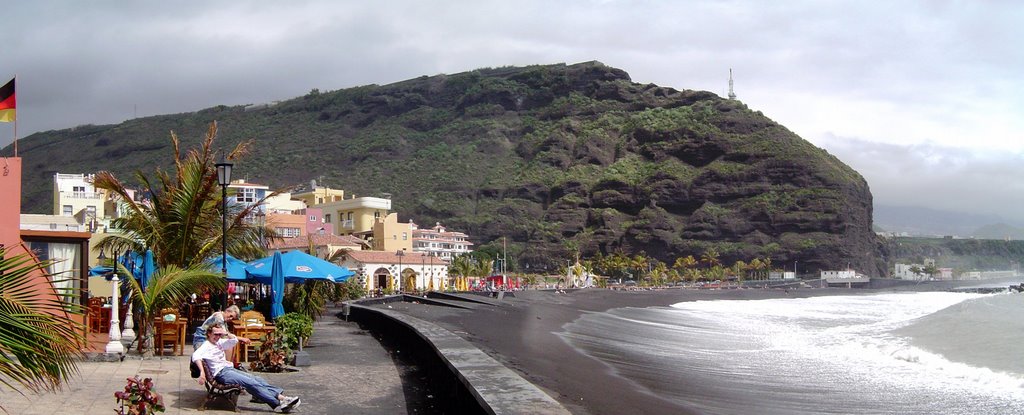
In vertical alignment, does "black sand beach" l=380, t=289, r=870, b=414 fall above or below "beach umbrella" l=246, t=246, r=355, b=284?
below

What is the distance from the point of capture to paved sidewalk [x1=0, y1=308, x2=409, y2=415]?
7891 millimetres

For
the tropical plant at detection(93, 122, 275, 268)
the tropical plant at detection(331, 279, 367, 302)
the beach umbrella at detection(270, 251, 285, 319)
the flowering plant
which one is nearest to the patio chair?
the flowering plant

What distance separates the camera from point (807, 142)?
15800 cm

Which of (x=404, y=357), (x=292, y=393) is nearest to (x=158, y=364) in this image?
(x=292, y=393)

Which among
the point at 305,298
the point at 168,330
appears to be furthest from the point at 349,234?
the point at 168,330

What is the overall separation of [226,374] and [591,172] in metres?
154

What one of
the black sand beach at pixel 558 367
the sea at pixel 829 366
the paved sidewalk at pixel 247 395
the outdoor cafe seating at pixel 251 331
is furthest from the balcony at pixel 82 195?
the outdoor cafe seating at pixel 251 331

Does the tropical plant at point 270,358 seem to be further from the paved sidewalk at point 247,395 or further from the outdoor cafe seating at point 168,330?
the outdoor cafe seating at point 168,330

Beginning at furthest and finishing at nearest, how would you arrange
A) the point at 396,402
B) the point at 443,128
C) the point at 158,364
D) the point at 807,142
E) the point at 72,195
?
the point at 443,128 < the point at 807,142 < the point at 72,195 < the point at 158,364 < the point at 396,402

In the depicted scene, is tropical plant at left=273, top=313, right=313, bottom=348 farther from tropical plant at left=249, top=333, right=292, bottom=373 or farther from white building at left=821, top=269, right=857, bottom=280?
white building at left=821, top=269, right=857, bottom=280

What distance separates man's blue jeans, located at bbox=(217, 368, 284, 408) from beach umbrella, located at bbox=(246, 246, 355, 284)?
833 centimetres

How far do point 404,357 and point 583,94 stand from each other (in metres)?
182

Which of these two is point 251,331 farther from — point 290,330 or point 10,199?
point 10,199

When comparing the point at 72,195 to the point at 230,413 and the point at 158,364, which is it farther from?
the point at 230,413
